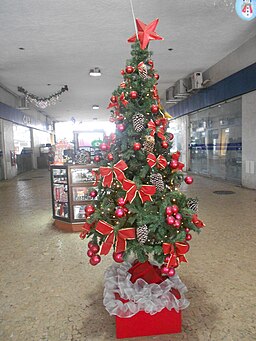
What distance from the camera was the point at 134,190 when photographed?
162cm

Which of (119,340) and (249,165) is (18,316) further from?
(249,165)

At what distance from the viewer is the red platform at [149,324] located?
65.2 inches

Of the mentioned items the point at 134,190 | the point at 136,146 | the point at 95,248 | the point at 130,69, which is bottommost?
the point at 95,248

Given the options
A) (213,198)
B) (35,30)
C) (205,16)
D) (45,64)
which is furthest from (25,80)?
(213,198)

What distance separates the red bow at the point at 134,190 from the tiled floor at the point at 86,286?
0.87 meters

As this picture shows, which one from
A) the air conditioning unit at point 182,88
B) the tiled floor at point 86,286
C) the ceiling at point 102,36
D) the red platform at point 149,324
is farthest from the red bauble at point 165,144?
the air conditioning unit at point 182,88

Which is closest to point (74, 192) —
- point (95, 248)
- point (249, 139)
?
point (95, 248)

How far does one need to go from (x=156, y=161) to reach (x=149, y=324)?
1014 millimetres

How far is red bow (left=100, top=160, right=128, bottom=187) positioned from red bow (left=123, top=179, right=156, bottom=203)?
0.05 m

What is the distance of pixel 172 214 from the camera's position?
5.36ft

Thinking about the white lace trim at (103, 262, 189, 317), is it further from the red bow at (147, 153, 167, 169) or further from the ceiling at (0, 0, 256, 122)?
the ceiling at (0, 0, 256, 122)

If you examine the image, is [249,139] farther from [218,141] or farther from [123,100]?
[123,100]

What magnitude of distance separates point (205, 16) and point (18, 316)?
5455 millimetres

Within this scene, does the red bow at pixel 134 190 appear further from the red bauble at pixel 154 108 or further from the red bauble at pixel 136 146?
the red bauble at pixel 154 108
